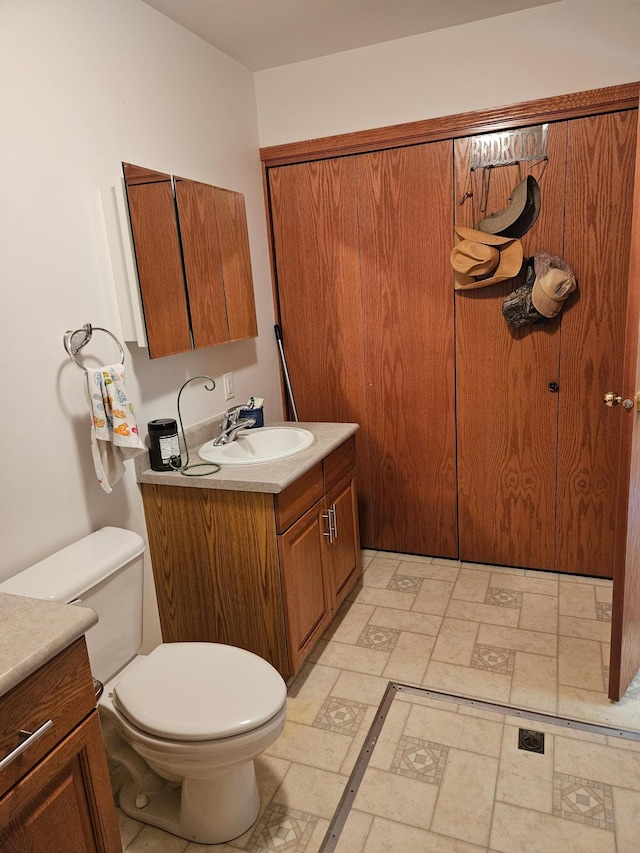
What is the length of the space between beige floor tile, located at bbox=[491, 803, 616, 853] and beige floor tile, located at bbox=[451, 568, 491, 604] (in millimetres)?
1047

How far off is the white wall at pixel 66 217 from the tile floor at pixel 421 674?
72cm

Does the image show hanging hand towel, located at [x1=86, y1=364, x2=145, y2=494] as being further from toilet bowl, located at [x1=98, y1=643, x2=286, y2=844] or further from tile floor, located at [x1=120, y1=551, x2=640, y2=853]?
tile floor, located at [x1=120, y1=551, x2=640, y2=853]

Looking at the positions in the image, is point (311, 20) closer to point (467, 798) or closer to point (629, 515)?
point (629, 515)

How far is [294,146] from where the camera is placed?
2.73 meters

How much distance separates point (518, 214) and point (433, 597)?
1.67m

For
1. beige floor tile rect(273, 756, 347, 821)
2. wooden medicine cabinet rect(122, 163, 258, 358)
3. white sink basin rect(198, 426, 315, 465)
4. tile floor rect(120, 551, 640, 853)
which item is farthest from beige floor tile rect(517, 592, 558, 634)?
wooden medicine cabinet rect(122, 163, 258, 358)

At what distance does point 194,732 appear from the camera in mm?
1339

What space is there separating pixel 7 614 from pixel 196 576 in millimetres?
981

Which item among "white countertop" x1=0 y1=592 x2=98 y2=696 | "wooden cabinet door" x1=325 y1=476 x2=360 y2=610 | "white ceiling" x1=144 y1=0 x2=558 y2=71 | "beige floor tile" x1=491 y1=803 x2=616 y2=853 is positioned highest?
"white ceiling" x1=144 y1=0 x2=558 y2=71

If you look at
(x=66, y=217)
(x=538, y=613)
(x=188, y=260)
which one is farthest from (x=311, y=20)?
(x=538, y=613)

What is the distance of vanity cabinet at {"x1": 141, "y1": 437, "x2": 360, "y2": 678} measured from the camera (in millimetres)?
1920

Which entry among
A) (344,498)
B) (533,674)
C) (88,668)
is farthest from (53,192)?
(533,674)

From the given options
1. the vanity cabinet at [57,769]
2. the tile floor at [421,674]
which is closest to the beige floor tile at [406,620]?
the tile floor at [421,674]

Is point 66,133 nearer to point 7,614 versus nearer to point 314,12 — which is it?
point 314,12
